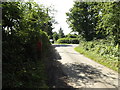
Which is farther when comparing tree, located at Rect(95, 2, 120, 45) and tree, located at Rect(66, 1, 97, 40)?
tree, located at Rect(66, 1, 97, 40)

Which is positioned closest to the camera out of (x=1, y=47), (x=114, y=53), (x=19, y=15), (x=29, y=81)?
(x=1, y=47)

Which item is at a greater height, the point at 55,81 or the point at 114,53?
the point at 114,53

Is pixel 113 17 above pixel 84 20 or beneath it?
beneath

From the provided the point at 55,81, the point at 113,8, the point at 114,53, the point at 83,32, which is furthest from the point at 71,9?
the point at 55,81

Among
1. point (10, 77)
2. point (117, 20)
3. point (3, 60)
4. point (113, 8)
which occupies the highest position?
point (113, 8)

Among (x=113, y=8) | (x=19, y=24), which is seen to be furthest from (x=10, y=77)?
(x=113, y=8)

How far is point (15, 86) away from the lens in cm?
269

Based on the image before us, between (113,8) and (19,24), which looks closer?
(19,24)

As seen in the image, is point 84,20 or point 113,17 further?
point 84,20

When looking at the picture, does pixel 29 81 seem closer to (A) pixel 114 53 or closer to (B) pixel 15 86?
(B) pixel 15 86

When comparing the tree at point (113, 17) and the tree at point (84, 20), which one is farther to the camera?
the tree at point (84, 20)

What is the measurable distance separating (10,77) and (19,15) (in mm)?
1840

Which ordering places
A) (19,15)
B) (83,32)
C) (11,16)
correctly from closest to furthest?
(11,16) → (19,15) → (83,32)

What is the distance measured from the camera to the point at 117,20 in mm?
8984
